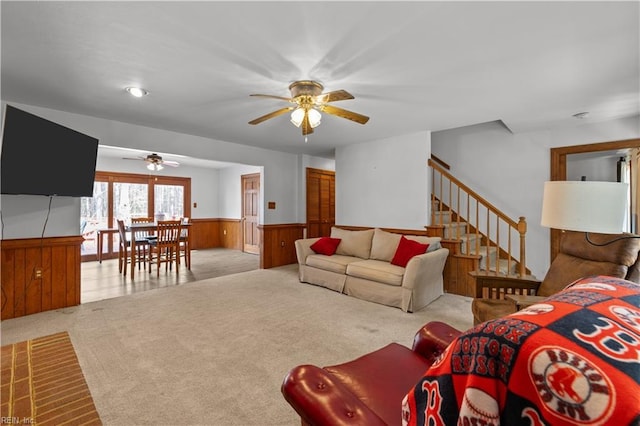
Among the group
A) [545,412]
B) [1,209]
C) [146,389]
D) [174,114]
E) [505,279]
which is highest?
[174,114]

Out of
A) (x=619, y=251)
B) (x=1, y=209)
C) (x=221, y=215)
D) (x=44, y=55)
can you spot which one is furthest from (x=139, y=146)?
(x=619, y=251)

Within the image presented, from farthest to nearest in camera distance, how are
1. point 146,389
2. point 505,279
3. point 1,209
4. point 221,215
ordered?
point 221,215 < point 1,209 < point 505,279 < point 146,389

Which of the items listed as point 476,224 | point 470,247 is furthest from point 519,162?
point 470,247

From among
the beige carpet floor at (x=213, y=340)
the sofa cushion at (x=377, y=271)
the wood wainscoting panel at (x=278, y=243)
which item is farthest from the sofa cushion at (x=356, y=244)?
the wood wainscoting panel at (x=278, y=243)

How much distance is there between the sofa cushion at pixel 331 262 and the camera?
13.7 ft

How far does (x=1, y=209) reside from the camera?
3164 millimetres

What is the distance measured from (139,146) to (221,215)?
4545 millimetres

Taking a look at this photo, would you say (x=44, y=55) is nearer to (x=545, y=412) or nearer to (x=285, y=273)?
(x=545, y=412)

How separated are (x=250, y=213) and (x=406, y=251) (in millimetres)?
4771

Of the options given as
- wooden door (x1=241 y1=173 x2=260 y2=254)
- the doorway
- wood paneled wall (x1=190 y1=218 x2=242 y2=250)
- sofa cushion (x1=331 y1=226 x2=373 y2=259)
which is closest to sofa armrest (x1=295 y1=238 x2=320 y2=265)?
sofa cushion (x1=331 y1=226 x2=373 y2=259)

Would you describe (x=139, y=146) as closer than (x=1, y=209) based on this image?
No

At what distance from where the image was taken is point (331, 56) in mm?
2170

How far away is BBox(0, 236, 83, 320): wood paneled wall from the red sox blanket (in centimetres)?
442

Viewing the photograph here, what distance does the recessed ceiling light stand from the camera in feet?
9.12
